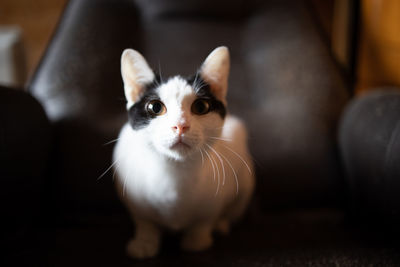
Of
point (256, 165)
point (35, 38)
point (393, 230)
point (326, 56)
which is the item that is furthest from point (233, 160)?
point (35, 38)

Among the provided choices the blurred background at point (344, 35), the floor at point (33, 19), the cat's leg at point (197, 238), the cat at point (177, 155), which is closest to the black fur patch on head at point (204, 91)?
the cat at point (177, 155)

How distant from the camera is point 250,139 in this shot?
1182 millimetres

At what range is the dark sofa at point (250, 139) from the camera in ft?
2.85

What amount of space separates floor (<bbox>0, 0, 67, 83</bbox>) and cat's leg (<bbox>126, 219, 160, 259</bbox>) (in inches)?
55.2

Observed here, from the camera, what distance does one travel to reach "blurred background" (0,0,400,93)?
157 cm

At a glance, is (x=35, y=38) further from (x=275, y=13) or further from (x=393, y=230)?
(x=393, y=230)

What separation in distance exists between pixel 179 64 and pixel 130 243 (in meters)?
0.47

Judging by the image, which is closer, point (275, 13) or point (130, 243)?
point (130, 243)

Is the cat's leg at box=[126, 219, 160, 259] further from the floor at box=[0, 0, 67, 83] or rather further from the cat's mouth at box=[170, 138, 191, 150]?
the floor at box=[0, 0, 67, 83]

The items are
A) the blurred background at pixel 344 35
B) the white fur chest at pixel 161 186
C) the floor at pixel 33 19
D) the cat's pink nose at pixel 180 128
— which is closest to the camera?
the cat's pink nose at pixel 180 128

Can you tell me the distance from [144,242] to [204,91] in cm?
41

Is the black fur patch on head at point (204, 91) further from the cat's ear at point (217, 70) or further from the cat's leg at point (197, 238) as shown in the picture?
the cat's leg at point (197, 238)

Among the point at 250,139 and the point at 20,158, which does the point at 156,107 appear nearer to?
the point at 20,158

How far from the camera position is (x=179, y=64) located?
3.01 ft
